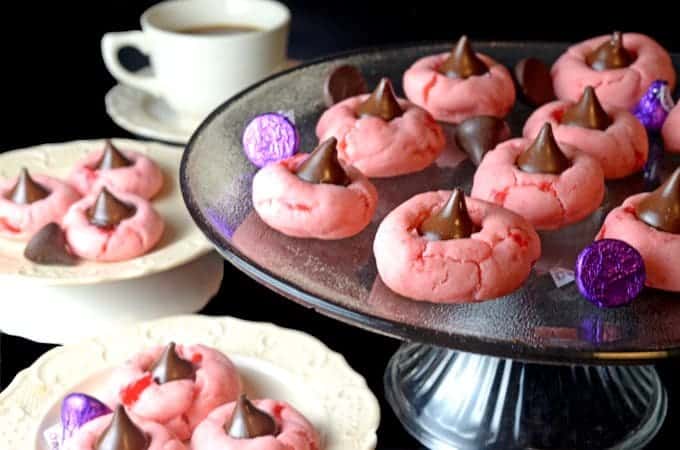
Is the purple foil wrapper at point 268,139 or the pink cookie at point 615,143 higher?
the pink cookie at point 615,143

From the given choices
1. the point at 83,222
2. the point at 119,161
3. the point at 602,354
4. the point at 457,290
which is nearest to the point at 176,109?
the point at 119,161

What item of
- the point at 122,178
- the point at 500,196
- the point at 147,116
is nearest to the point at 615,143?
the point at 500,196

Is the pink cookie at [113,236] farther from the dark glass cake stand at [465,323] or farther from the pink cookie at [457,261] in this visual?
the pink cookie at [457,261]

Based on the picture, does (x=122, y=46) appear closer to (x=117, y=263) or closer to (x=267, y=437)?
(x=117, y=263)

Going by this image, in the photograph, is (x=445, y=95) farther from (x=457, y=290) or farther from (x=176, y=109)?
(x=176, y=109)

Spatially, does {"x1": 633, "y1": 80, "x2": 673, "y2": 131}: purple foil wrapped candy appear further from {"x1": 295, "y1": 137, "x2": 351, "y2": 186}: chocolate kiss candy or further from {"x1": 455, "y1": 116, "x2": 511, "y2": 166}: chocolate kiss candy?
{"x1": 295, "y1": 137, "x2": 351, "y2": 186}: chocolate kiss candy

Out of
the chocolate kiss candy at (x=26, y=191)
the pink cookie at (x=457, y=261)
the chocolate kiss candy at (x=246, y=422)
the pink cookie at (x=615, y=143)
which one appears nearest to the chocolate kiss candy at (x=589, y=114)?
the pink cookie at (x=615, y=143)
